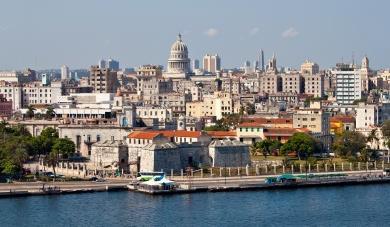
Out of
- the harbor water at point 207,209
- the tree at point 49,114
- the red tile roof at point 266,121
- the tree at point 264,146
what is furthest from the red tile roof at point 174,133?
the tree at point 49,114

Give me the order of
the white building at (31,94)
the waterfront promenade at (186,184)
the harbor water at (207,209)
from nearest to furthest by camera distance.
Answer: the harbor water at (207,209), the waterfront promenade at (186,184), the white building at (31,94)

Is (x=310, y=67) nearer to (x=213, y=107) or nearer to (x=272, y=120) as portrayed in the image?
(x=213, y=107)

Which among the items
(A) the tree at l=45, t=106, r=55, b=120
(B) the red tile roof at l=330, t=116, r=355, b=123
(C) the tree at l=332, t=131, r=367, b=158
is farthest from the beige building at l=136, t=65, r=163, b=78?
(C) the tree at l=332, t=131, r=367, b=158

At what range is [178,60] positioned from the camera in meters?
111

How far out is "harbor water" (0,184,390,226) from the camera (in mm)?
35656

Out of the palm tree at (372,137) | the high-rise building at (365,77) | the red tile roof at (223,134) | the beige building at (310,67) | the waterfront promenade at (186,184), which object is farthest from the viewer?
the beige building at (310,67)

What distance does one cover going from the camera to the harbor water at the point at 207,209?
35.7m

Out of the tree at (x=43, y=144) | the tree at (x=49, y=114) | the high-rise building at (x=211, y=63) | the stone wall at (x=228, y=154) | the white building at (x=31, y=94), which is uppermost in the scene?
the high-rise building at (x=211, y=63)

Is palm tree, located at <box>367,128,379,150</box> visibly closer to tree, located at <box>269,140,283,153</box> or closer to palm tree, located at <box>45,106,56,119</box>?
tree, located at <box>269,140,283,153</box>

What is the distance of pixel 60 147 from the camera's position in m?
49.6

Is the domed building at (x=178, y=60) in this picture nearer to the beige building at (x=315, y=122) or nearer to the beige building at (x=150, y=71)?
the beige building at (x=150, y=71)

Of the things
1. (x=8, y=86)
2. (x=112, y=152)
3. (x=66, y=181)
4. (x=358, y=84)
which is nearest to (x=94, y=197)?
(x=66, y=181)

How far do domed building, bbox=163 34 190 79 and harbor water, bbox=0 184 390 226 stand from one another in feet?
221

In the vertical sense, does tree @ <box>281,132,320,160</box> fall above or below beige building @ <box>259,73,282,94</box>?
below
